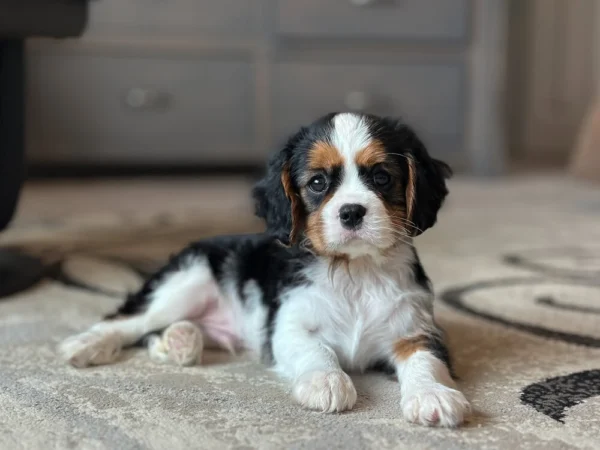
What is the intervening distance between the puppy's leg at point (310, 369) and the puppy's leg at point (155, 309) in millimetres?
187

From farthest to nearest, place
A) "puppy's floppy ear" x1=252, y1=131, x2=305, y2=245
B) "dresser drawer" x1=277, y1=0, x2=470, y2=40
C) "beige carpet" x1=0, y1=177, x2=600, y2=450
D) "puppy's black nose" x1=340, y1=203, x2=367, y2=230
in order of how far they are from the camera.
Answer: "dresser drawer" x1=277, y1=0, x2=470, y2=40, "puppy's floppy ear" x1=252, y1=131, x2=305, y2=245, "puppy's black nose" x1=340, y1=203, x2=367, y2=230, "beige carpet" x1=0, y1=177, x2=600, y2=450

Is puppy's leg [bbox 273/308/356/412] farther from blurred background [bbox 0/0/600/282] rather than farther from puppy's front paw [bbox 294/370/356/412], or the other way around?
blurred background [bbox 0/0/600/282]

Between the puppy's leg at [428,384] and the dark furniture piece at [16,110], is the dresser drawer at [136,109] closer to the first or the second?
the dark furniture piece at [16,110]

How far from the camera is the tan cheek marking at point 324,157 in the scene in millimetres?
1300

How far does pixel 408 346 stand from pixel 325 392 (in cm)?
23

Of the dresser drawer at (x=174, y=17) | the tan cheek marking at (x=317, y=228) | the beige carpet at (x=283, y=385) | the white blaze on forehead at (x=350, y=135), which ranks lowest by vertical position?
the beige carpet at (x=283, y=385)

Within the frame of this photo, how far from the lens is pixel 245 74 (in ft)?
13.0

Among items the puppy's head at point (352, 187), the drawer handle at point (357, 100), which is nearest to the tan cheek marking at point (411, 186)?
→ the puppy's head at point (352, 187)

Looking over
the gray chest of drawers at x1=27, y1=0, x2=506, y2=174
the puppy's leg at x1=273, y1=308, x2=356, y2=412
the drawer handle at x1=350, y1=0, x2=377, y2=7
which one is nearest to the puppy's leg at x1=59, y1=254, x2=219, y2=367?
the puppy's leg at x1=273, y1=308, x2=356, y2=412

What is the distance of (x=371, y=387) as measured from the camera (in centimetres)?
128

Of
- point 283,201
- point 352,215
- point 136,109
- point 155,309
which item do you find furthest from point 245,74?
point 352,215

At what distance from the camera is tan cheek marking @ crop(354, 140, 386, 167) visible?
1.29 m

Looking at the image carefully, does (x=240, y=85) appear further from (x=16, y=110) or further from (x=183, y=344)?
(x=183, y=344)

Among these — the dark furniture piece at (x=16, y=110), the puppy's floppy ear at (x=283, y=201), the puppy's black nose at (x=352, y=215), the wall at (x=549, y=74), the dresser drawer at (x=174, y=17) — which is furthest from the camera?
the wall at (x=549, y=74)
